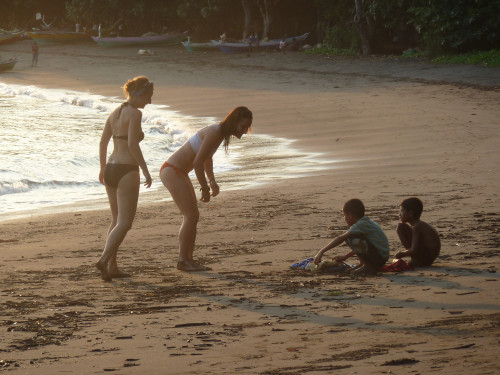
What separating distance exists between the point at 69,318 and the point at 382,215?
4309 millimetres

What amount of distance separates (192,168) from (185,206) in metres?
0.32

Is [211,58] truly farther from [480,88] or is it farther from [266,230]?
[266,230]

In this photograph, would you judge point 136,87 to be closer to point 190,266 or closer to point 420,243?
point 190,266

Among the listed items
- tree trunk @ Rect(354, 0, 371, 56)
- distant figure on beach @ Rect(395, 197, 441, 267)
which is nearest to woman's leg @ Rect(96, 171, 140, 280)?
distant figure on beach @ Rect(395, 197, 441, 267)

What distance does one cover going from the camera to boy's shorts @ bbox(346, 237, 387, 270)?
6879 millimetres

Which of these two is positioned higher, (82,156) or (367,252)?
(367,252)

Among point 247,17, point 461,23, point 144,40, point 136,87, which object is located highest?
point 247,17

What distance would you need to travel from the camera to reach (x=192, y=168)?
24.3 ft

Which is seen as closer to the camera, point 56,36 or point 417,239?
point 417,239

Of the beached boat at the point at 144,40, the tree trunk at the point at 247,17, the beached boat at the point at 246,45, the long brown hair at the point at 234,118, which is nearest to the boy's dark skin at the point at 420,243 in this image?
the long brown hair at the point at 234,118

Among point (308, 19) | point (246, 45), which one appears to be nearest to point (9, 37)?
point (246, 45)

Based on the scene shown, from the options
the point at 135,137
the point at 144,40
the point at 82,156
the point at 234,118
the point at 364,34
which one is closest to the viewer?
the point at 135,137

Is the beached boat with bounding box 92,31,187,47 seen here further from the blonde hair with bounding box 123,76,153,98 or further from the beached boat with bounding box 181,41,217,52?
the blonde hair with bounding box 123,76,153,98

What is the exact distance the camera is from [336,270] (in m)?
7.10
